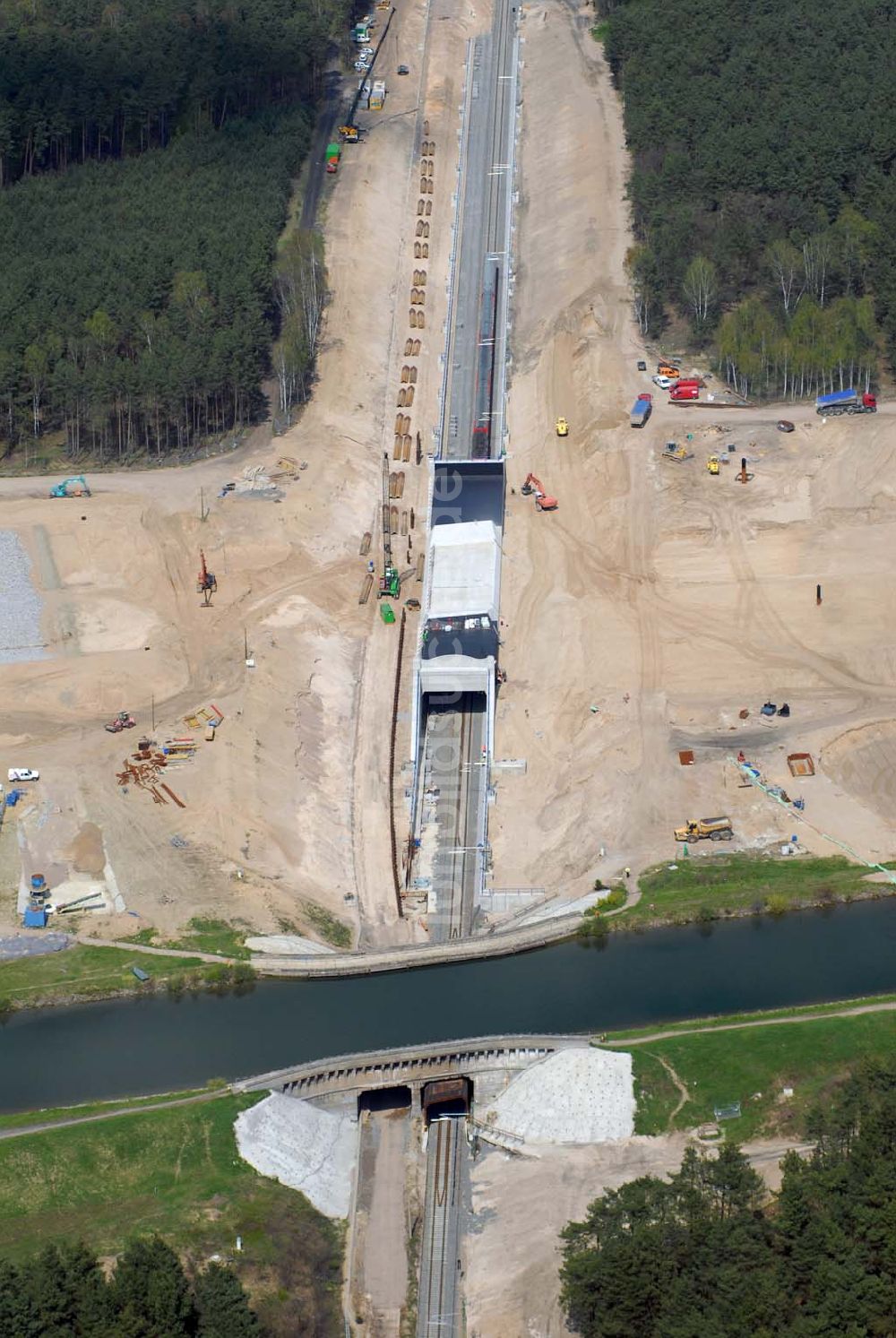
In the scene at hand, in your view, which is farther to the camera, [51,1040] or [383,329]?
[383,329]

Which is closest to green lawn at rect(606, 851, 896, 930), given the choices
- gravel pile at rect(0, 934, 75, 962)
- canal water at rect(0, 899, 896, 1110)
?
canal water at rect(0, 899, 896, 1110)

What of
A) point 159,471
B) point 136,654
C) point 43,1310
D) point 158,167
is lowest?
point 43,1310

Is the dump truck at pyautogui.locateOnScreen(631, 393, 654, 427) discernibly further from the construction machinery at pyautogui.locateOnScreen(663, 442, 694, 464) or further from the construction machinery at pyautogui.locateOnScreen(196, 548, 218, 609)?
the construction machinery at pyautogui.locateOnScreen(196, 548, 218, 609)

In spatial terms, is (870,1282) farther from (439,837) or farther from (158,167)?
(158,167)

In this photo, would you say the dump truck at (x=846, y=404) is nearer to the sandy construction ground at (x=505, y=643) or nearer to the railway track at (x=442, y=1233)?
the sandy construction ground at (x=505, y=643)

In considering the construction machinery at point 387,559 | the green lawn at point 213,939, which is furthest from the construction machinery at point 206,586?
the green lawn at point 213,939

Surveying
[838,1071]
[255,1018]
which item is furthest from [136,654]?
[838,1071]

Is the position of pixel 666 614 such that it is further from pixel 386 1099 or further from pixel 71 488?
pixel 386 1099
